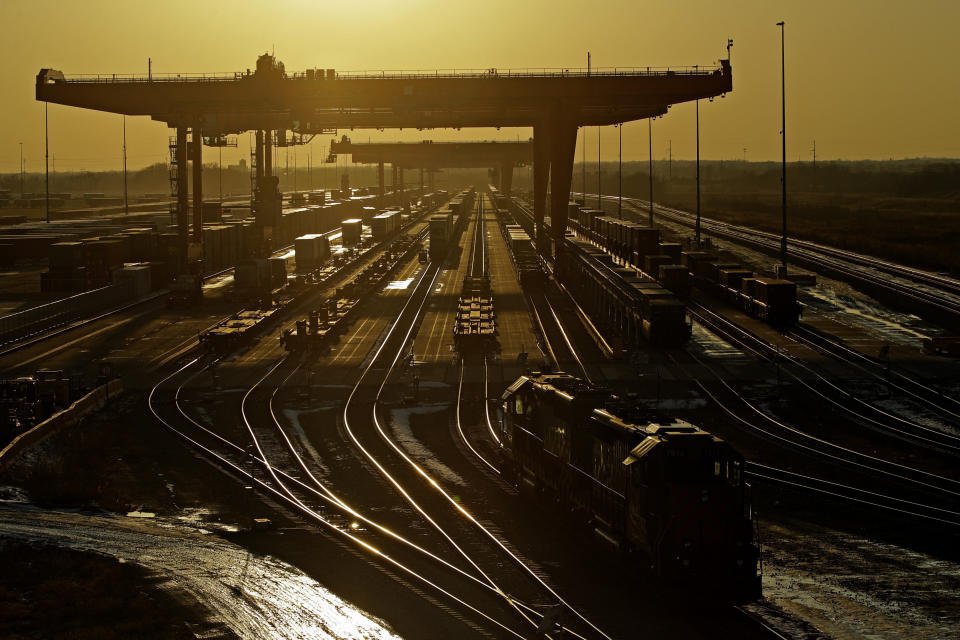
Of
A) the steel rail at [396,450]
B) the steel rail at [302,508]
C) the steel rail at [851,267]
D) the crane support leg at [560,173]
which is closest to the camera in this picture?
the steel rail at [302,508]

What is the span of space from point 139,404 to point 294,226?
94.5 m

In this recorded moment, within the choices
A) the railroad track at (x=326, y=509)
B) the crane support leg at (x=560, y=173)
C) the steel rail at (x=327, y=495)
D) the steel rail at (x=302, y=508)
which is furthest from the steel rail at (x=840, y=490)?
the crane support leg at (x=560, y=173)

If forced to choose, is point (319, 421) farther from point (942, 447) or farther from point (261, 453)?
point (942, 447)

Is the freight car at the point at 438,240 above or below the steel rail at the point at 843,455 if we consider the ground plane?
above

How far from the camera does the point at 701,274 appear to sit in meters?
78.1

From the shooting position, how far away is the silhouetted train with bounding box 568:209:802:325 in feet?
195

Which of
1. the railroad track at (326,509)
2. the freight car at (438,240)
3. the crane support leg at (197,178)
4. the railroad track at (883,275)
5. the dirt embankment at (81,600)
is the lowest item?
the railroad track at (326,509)

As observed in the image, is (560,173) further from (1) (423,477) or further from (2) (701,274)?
(1) (423,477)

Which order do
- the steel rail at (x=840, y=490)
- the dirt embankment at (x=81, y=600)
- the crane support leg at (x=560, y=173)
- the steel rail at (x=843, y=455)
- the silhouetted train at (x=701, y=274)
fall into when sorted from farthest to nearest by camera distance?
the crane support leg at (x=560, y=173)
the silhouetted train at (x=701, y=274)
the steel rail at (x=843, y=455)
the steel rail at (x=840, y=490)
the dirt embankment at (x=81, y=600)

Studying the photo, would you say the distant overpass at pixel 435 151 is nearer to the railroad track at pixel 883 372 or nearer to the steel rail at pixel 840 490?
the railroad track at pixel 883 372

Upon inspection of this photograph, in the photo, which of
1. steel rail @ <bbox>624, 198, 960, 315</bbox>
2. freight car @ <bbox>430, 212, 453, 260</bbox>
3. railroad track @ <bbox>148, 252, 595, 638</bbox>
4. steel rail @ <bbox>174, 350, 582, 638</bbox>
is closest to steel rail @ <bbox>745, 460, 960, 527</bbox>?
steel rail @ <bbox>174, 350, 582, 638</bbox>

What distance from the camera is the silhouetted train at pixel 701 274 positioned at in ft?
195

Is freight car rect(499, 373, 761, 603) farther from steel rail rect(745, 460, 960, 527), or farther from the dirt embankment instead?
steel rail rect(745, 460, 960, 527)

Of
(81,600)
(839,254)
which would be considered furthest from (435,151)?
(81,600)
